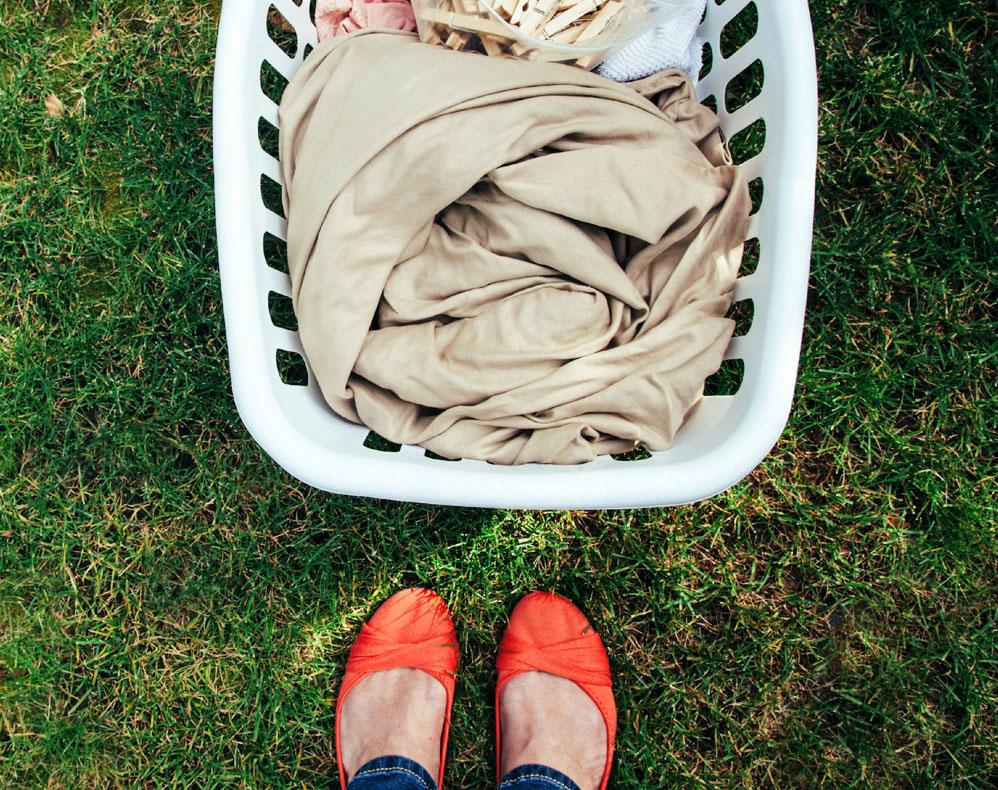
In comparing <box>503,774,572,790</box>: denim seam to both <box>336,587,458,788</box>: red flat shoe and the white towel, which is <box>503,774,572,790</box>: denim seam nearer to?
<box>336,587,458,788</box>: red flat shoe

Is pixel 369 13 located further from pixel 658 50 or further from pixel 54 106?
pixel 54 106

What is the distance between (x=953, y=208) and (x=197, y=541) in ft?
4.80

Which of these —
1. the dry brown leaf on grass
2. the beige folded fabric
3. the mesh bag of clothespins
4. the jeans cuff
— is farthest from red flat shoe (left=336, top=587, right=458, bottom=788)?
the dry brown leaf on grass

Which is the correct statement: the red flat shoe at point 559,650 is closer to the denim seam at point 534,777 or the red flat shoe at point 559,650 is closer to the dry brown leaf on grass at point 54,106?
the denim seam at point 534,777

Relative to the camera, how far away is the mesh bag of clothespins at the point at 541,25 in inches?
39.1

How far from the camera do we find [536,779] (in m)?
1.24

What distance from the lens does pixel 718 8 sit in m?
1.17

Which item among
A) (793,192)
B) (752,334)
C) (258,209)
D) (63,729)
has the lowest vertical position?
(63,729)

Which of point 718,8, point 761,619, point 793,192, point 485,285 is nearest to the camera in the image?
point 793,192

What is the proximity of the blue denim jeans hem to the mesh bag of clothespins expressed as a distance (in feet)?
3.77

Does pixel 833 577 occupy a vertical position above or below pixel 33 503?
below

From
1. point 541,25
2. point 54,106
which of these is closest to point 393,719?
point 541,25

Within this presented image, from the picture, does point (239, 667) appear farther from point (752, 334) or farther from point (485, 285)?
point (752, 334)

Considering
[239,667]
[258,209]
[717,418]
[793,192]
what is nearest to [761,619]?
[717,418]
